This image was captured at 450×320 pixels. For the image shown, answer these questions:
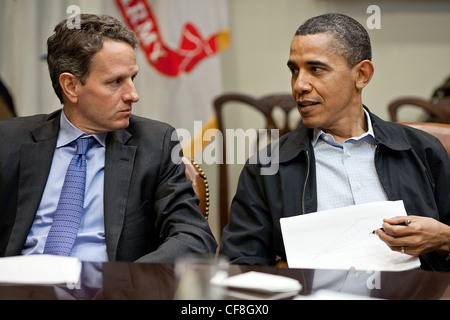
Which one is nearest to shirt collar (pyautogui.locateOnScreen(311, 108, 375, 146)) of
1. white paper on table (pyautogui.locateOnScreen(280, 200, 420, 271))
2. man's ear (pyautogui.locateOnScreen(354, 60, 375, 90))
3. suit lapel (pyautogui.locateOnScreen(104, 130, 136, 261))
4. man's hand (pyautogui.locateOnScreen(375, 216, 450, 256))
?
man's ear (pyautogui.locateOnScreen(354, 60, 375, 90))

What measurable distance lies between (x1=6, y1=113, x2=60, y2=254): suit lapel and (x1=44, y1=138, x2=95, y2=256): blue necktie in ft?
0.23

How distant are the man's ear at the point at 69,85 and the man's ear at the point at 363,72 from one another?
0.90 metres

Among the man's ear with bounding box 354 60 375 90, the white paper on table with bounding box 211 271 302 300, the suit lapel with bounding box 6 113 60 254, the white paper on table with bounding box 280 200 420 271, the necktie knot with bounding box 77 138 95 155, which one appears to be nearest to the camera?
the white paper on table with bounding box 211 271 302 300

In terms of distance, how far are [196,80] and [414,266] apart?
2012 millimetres

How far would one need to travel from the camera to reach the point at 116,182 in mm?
1698

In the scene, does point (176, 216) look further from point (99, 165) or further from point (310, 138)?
point (310, 138)

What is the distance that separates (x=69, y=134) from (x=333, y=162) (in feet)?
2.74

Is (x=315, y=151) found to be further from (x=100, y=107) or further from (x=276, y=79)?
(x=276, y=79)

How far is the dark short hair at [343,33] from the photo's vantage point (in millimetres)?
1814

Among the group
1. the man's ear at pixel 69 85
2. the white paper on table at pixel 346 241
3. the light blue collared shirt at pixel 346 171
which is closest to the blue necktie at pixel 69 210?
the man's ear at pixel 69 85

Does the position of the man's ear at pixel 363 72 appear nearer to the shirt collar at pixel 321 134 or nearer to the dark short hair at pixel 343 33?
the dark short hair at pixel 343 33

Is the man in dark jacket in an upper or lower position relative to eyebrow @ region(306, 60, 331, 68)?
lower

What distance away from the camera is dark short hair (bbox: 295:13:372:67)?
1.81 metres

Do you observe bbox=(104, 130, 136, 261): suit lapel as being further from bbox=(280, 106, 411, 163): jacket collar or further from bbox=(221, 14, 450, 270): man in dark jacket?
bbox=(280, 106, 411, 163): jacket collar
